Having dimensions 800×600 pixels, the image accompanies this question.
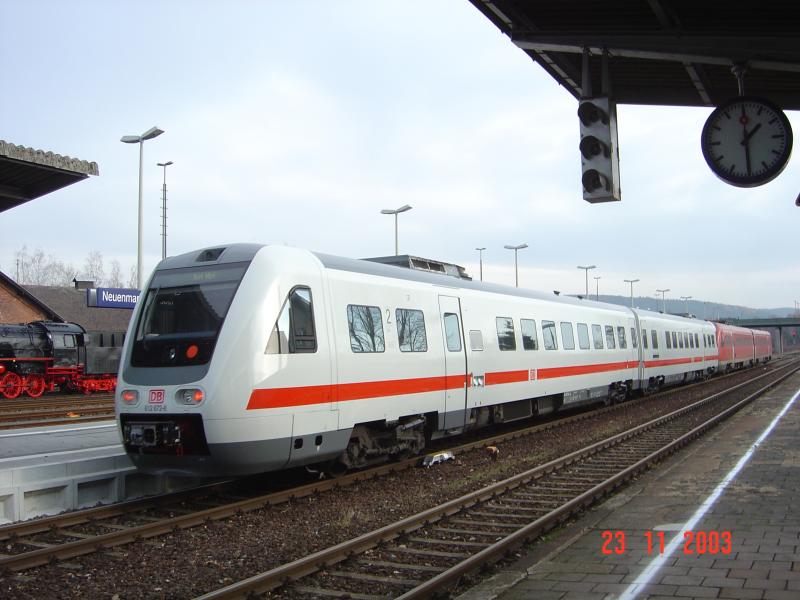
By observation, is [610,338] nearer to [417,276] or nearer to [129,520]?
[417,276]

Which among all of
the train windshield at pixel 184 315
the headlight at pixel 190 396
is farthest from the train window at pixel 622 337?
the headlight at pixel 190 396

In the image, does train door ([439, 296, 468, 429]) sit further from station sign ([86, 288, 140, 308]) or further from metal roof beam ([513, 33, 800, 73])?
station sign ([86, 288, 140, 308])

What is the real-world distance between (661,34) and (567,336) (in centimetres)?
1158

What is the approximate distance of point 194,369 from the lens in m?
8.16

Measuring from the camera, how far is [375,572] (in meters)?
6.35

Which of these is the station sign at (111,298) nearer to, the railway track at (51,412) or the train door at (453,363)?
the railway track at (51,412)

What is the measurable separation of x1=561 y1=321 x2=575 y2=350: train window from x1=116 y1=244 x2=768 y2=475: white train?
3.99 m

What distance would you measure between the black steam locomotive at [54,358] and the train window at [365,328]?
2258cm

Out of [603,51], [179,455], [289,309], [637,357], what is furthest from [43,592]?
[637,357]

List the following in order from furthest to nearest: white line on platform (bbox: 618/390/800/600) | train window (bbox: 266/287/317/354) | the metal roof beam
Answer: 1. train window (bbox: 266/287/317/354)
2. the metal roof beam
3. white line on platform (bbox: 618/390/800/600)

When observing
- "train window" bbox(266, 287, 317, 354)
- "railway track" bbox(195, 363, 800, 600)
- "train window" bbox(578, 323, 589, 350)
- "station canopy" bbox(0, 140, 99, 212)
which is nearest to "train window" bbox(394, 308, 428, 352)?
"train window" bbox(266, 287, 317, 354)

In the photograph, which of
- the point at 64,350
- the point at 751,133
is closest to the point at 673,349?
the point at 751,133

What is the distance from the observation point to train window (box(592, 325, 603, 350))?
63.4 ft

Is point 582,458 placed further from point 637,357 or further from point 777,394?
point 777,394
